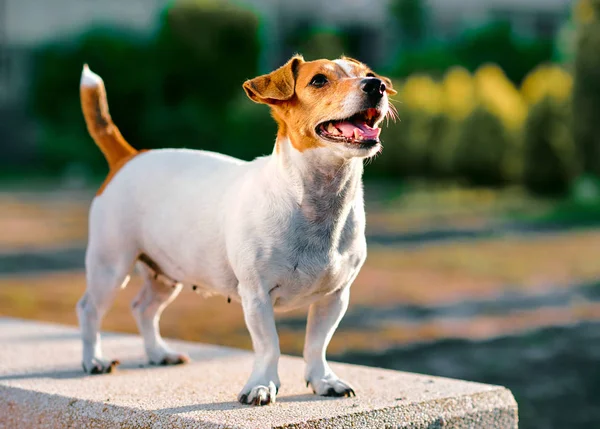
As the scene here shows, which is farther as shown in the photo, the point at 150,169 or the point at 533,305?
the point at 533,305

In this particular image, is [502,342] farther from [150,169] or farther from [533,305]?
[150,169]

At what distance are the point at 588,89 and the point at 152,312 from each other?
538 inches

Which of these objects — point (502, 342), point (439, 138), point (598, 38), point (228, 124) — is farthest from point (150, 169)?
point (228, 124)

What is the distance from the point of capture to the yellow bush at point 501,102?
66.3 ft

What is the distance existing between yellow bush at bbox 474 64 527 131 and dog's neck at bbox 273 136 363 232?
654 inches

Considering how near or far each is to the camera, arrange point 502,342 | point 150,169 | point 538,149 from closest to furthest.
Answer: point 150,169, point 502,342, point 538,149

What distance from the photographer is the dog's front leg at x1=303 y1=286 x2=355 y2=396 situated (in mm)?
3902

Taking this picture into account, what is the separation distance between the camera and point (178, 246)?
4078mm

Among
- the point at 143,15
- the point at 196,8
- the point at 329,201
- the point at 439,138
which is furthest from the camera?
the point at 143,15

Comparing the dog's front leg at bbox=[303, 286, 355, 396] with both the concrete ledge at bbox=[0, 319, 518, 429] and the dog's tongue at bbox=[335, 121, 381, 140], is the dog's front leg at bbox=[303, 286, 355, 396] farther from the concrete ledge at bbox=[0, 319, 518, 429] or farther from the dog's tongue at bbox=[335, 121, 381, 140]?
the dog's tongue at bbox=[335, 121, 381, 140]

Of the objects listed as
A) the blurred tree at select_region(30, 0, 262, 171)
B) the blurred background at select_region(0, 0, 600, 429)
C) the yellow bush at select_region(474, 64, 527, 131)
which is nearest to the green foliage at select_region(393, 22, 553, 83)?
the blurred background at select_region(0, 0, 600, 429)

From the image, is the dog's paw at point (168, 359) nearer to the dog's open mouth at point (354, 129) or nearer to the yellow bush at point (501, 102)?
the dog's open mouth at point (354, 129)

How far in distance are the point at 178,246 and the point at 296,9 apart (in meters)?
36.1

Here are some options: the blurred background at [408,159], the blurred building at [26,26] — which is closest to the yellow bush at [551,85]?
the blurred background at [408,159]
